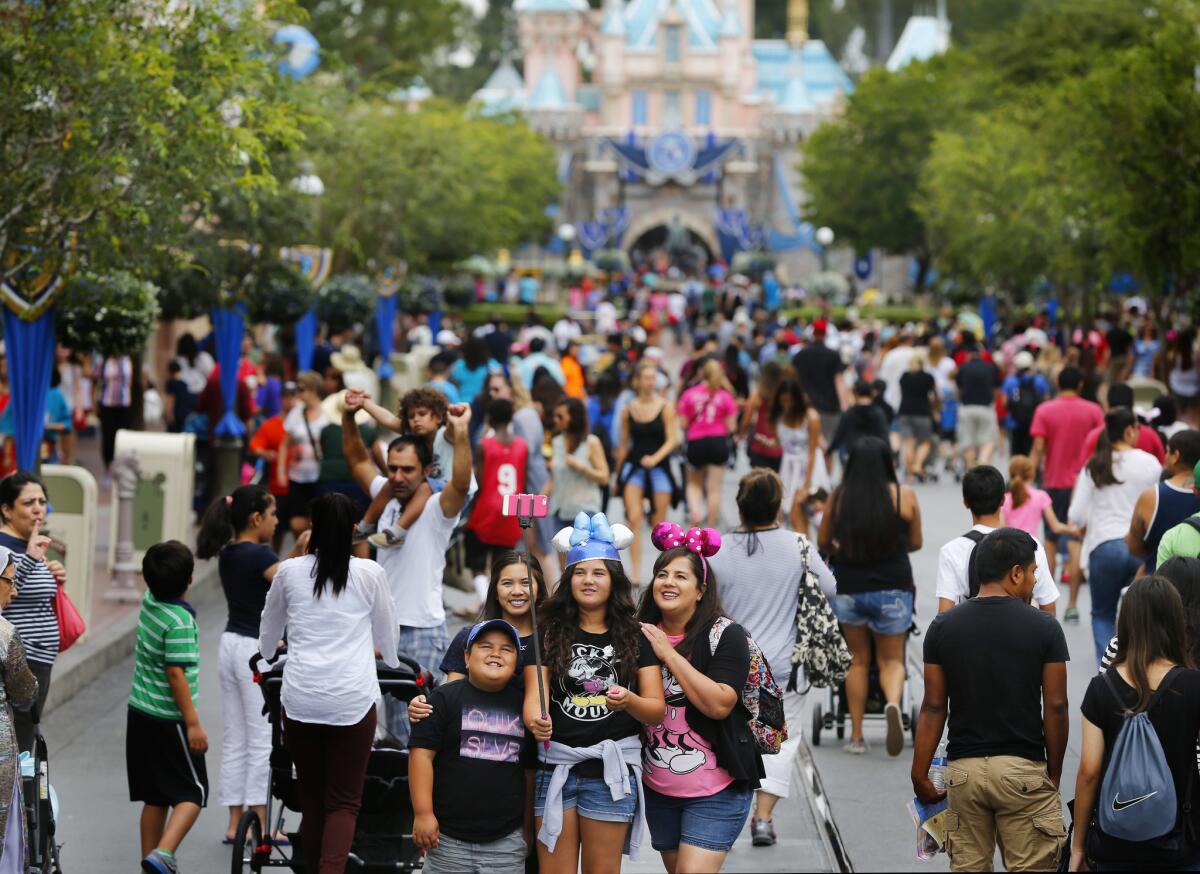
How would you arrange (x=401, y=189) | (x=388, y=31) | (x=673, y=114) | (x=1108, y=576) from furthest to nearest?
1. (x=673, y=114)
2. (x=388, y=31)
3. (x=401, y=189)
4. (x=1108, y=576)

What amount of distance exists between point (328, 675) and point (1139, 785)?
2.76 meters

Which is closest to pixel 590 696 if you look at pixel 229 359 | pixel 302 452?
pixel 302 452

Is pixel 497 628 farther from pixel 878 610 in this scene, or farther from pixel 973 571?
pixel 878 610

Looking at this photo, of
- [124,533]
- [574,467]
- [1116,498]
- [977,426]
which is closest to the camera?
[1116,498]

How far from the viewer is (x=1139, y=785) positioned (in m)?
5.45

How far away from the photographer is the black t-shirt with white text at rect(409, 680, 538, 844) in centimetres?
575

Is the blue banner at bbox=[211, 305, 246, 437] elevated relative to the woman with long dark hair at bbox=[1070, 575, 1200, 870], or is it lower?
elevated

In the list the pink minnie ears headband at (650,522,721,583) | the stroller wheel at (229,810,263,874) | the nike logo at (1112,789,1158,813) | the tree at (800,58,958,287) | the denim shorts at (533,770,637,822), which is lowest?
the stroller wheel at (229,810,263,874)

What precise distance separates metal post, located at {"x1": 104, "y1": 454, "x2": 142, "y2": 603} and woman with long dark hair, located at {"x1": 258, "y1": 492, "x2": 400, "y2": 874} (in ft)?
22.7

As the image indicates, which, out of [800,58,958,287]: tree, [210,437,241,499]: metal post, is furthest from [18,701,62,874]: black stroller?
[800,58,958,287]: tree

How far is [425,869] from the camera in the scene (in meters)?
5.87

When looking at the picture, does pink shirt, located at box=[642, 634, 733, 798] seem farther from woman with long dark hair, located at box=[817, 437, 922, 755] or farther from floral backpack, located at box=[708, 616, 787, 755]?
woman with long dark hair, located at box=[817, 437, 922, 755]

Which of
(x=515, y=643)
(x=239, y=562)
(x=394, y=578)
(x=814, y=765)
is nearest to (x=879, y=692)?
(x=814, y=765)

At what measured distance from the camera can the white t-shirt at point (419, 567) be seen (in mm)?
8133
